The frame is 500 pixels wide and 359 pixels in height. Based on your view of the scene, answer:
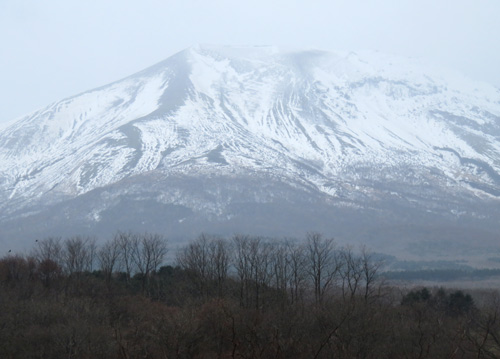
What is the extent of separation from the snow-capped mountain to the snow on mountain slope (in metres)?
0.45

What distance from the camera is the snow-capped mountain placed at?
351 feet

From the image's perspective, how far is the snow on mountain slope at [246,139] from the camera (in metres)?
123

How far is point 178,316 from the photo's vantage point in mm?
24359

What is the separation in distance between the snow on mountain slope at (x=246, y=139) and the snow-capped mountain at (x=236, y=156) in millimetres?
450

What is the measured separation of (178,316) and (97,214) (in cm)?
8007

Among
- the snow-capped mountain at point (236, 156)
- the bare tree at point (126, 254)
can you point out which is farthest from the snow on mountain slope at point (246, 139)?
the bare tree at point (126, 254)

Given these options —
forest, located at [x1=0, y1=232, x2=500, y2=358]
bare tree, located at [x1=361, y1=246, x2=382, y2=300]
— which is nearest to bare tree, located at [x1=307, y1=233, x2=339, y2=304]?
forest, located at [x1=0, y1=232, x2=500, y2=358]

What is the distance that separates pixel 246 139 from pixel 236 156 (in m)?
14.8

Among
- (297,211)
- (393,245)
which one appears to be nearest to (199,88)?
(297,211)

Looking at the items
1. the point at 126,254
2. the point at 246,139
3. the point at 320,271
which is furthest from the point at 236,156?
the point at 320,271

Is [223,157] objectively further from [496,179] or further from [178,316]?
[178,316]

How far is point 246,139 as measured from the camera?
143 m

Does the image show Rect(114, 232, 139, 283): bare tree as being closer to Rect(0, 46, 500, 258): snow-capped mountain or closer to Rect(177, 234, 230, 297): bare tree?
Rect(177, 234, 230, 297): bare tree

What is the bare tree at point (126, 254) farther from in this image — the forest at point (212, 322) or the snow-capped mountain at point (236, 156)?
the snow-capped mountain at point (236, 156)
